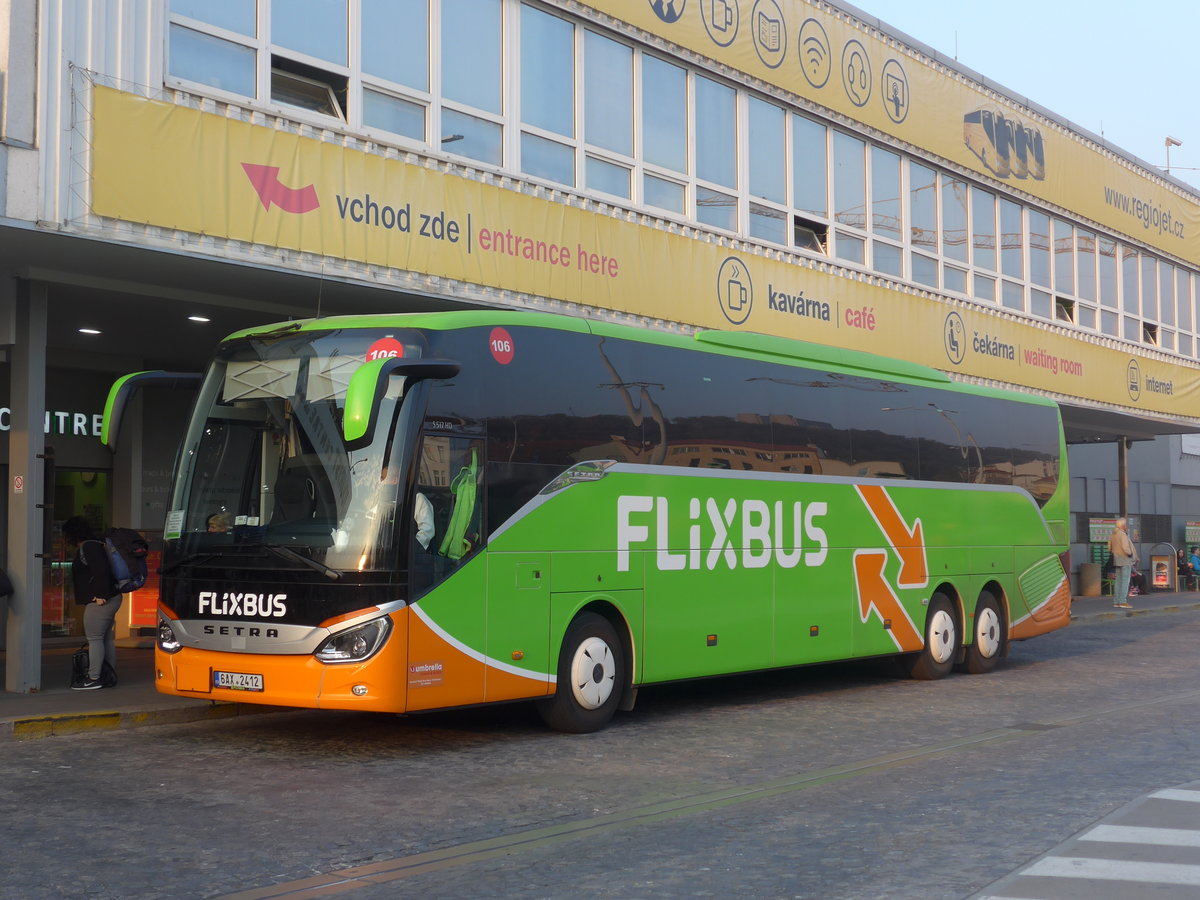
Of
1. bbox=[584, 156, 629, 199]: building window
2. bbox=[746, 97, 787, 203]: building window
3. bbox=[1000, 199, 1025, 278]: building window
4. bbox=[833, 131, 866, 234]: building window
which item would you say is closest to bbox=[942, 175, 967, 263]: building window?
bbox=[1000, 199, 1025, 278]: building window

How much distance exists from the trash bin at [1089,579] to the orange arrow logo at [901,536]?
2031 cm

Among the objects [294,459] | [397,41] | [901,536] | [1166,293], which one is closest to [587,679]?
[294,459]

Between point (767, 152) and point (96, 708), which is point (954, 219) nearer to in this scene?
point (767, 152)

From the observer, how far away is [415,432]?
10.2 m

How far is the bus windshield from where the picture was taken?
33.2 feet

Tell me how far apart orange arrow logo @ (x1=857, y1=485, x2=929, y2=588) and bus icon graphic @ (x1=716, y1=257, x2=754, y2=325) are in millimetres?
4734

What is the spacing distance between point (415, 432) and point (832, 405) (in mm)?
6249

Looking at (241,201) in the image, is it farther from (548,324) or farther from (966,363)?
(966,363)

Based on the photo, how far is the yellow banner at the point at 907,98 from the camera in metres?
19.9

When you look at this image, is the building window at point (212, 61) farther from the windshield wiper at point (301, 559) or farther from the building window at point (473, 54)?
the windshield wiper at point (301, 559)

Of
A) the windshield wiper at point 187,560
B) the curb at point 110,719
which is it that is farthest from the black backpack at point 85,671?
the windshield wiper at point 187,560

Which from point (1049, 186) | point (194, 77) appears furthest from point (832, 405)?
point (1049, 186)

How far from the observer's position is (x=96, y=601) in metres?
13.4

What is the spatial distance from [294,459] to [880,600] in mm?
7879
